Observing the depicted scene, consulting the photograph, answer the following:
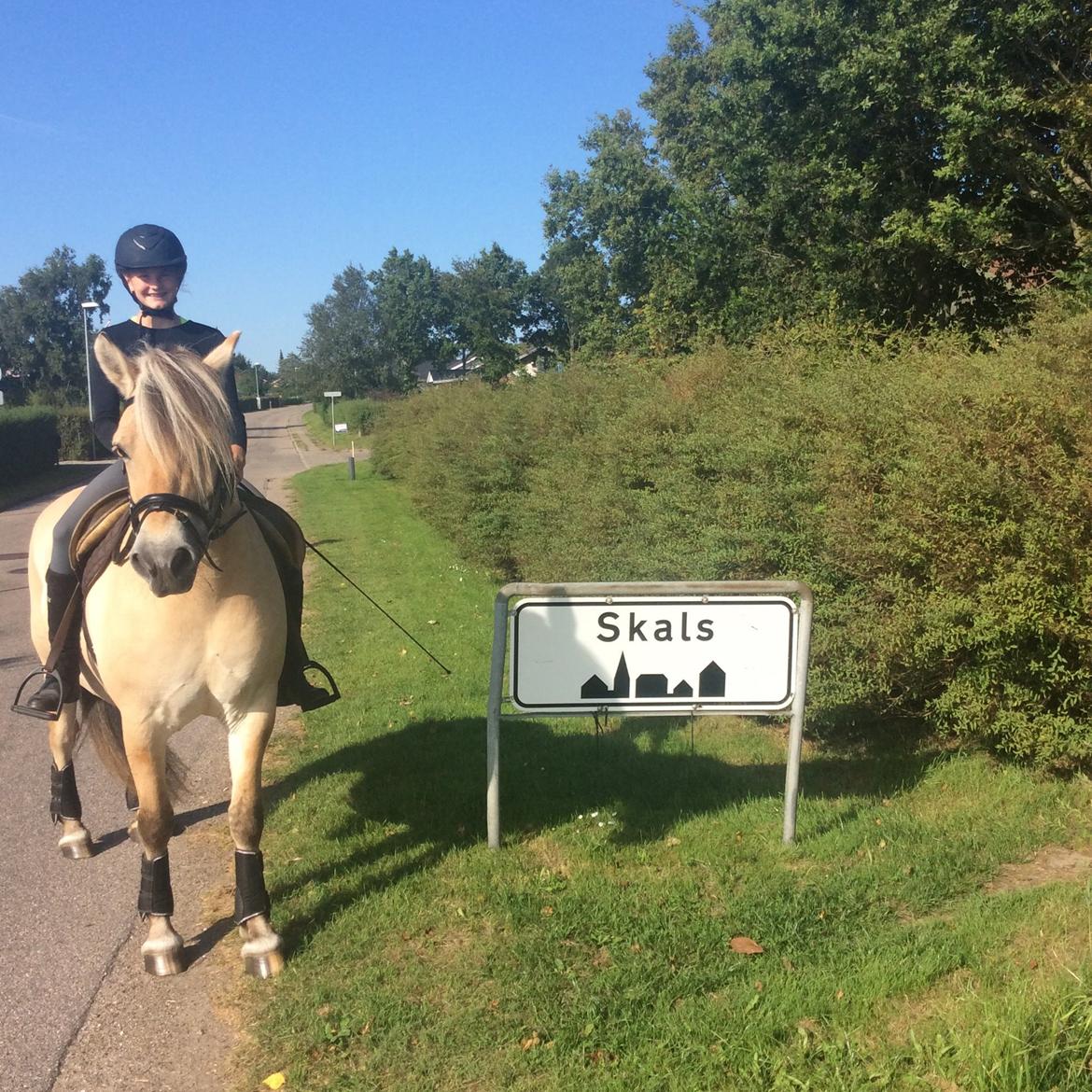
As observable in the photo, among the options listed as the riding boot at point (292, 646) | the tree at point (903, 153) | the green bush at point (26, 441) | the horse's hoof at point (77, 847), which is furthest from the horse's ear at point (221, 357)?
the green bush at point (26, 441)

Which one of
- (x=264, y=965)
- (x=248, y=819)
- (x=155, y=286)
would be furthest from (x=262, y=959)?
(x=155, y=286)

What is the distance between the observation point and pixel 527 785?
5477 mm

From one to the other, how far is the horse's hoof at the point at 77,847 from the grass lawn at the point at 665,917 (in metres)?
0.91

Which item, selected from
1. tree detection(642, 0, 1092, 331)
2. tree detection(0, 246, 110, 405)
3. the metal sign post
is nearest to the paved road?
the metal sign post

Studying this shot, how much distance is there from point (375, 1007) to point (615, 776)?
8.03 feet

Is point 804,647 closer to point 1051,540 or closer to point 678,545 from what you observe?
point 1051,540

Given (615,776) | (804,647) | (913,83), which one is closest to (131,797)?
(615,776)

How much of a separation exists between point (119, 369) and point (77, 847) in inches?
103

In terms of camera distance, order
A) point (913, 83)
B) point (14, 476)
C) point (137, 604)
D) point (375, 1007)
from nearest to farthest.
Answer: point (375, 1007), point (137, 604), point (913, 83), point (14, 476)

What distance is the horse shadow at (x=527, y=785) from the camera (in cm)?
466

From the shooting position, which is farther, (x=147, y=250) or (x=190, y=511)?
(x=147, y=250)

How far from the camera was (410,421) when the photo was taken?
2383 cm

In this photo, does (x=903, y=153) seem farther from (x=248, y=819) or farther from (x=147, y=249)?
(x=248, y=819)

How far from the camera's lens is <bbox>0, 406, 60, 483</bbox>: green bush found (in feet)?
98.4
